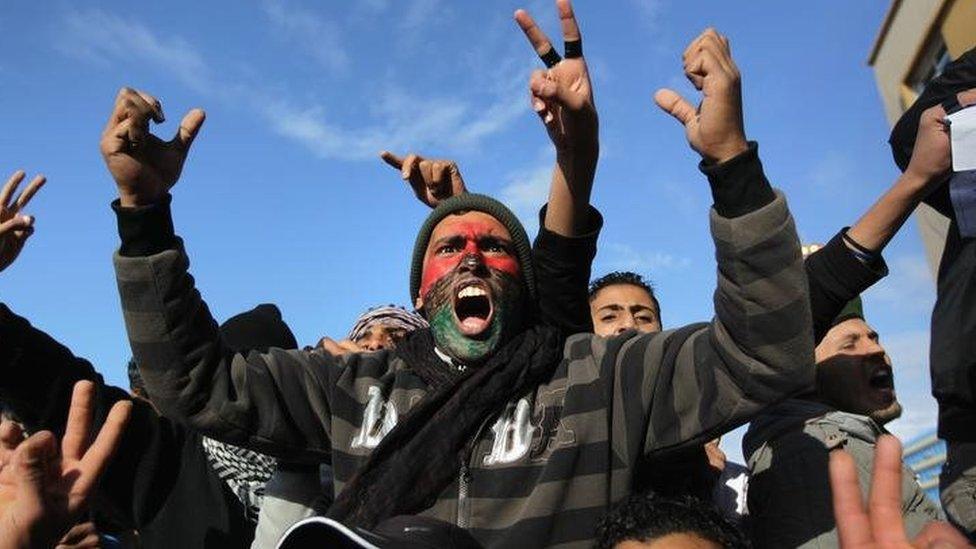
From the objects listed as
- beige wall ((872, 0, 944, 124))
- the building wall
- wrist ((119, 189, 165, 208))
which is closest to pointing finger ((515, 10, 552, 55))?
wrist ((119, 189, 165, 208))

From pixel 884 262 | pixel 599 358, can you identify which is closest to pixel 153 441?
pixel 599 358

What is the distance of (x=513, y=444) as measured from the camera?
7.66 feet

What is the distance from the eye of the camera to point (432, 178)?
341 cm

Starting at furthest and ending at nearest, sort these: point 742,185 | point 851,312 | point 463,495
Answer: point 851,312
point 463,495
point 742,185

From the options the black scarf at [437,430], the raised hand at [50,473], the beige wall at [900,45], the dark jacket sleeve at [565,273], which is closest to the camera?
the raised hand at [50,473]

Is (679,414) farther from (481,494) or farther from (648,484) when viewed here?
(481,494)

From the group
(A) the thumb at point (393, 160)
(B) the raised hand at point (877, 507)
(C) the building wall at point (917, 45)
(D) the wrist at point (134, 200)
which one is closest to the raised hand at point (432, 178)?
(A) the thumb at point (393, 160)

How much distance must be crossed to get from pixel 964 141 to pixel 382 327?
259cm

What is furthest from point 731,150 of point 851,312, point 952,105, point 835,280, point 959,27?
point 959,27

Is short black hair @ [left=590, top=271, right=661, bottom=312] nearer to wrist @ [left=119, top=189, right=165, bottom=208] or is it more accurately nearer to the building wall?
wrist @ [left=119, top=189, right=165, bottom=208]

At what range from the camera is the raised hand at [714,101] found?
80.5 inches

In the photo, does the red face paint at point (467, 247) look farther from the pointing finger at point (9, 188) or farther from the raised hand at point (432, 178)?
the pointing finger at point (9, 188)

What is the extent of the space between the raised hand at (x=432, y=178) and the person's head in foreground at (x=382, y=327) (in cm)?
83

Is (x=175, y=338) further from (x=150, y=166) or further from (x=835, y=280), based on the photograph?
(x=835, y=280)
